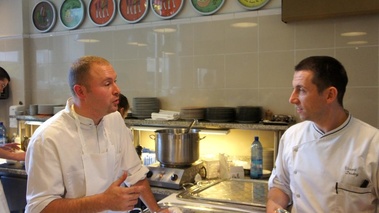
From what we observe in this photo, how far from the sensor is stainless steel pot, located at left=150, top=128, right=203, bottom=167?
2.52m

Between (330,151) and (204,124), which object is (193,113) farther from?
(330,151)

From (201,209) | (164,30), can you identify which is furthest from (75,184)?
(164,30)

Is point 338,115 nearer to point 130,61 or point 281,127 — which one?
point 281,127

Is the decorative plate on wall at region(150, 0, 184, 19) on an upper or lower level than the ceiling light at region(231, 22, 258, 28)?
upper

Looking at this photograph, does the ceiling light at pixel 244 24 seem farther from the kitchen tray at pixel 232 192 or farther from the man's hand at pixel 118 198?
the man's hand at pixel 118 198

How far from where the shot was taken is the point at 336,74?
59.6 inches

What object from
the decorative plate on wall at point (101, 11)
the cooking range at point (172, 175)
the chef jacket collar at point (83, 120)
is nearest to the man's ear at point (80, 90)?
the chef jacket collar at point (83, 120)

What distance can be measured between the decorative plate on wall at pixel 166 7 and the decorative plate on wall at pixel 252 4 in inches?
22.2

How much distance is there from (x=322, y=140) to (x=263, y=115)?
4.11 feet

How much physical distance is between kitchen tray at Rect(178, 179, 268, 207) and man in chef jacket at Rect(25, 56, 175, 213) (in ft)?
1.32

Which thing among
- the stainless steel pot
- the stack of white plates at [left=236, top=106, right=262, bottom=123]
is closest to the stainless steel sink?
the stainless steel pot

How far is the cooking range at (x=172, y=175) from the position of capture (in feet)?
7.88

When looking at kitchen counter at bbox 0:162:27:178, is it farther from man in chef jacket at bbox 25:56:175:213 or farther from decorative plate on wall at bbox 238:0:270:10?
decorative plate on wall at bbox 238:0:270:10

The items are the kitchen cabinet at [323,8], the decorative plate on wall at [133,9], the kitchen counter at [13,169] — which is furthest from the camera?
the decorative plate on wall at [133,9]
